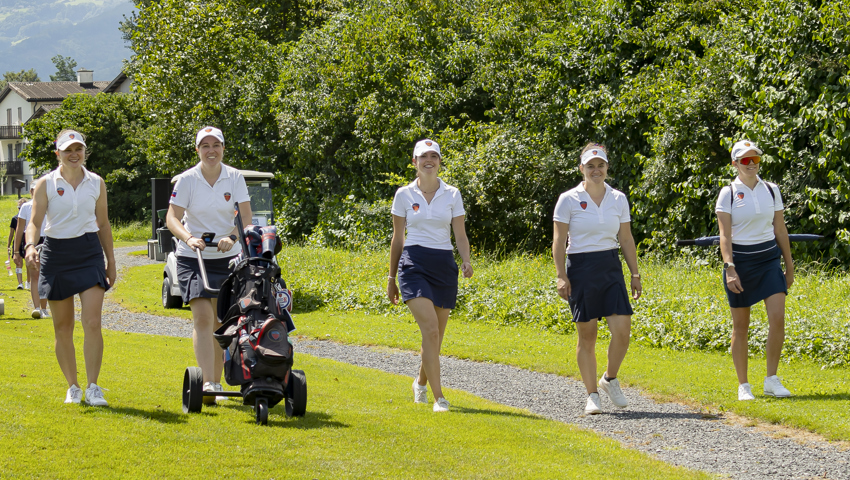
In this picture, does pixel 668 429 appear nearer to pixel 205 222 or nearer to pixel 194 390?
pixel 194 390

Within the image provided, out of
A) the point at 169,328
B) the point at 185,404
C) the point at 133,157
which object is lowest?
the point at 169,328

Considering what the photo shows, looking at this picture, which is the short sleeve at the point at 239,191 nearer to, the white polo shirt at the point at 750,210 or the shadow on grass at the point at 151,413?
the shadow on grass at the point at 151,413

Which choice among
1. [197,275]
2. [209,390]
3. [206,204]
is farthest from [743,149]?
[209,390]

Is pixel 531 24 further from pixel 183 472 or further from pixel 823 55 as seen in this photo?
pixel 183 472

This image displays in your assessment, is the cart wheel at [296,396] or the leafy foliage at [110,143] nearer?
the cart wheel at [296,396]

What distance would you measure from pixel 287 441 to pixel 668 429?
303 cm

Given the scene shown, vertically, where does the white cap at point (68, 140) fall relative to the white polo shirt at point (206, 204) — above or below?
above

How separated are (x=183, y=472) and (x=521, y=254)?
16014 millimetres

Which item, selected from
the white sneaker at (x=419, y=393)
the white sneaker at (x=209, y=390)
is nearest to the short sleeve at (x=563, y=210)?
the white sneaker at (x=419, y=393)

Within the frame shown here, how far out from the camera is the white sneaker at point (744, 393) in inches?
283

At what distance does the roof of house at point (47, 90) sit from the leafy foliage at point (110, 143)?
131ft

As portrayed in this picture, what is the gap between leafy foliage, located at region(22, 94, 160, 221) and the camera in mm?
45562

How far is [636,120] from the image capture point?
1808 centimetres

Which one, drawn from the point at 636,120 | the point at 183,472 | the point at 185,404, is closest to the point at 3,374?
the point at 185,404
